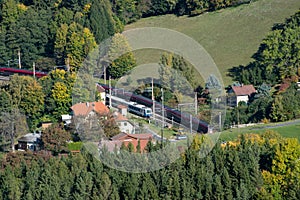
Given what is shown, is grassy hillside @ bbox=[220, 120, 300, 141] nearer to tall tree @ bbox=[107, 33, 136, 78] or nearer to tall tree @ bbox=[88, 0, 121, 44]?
tall tree @ bbox=[107, 33, 136, 78]

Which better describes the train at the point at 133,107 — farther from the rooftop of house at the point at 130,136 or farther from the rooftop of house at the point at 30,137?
the rooftop of house at the point at 30,137

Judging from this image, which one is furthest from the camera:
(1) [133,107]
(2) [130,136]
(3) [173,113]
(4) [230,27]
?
(4) [230,27]

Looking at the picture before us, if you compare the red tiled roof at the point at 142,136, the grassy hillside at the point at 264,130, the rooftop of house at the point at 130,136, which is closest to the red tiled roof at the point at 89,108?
the rooftop of house at the point at 130,136

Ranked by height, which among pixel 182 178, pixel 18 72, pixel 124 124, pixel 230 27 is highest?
pixel 230 27

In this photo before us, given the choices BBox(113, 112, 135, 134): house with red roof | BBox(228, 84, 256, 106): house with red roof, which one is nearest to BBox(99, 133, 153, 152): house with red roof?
BBox(113, 112, 135, 134): house with red roof

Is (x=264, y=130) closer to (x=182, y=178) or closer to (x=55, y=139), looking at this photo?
(x=55, y=139)

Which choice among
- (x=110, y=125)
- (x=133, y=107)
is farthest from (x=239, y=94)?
(x=110, y=125)

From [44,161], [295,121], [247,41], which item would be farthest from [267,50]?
[44,161]
